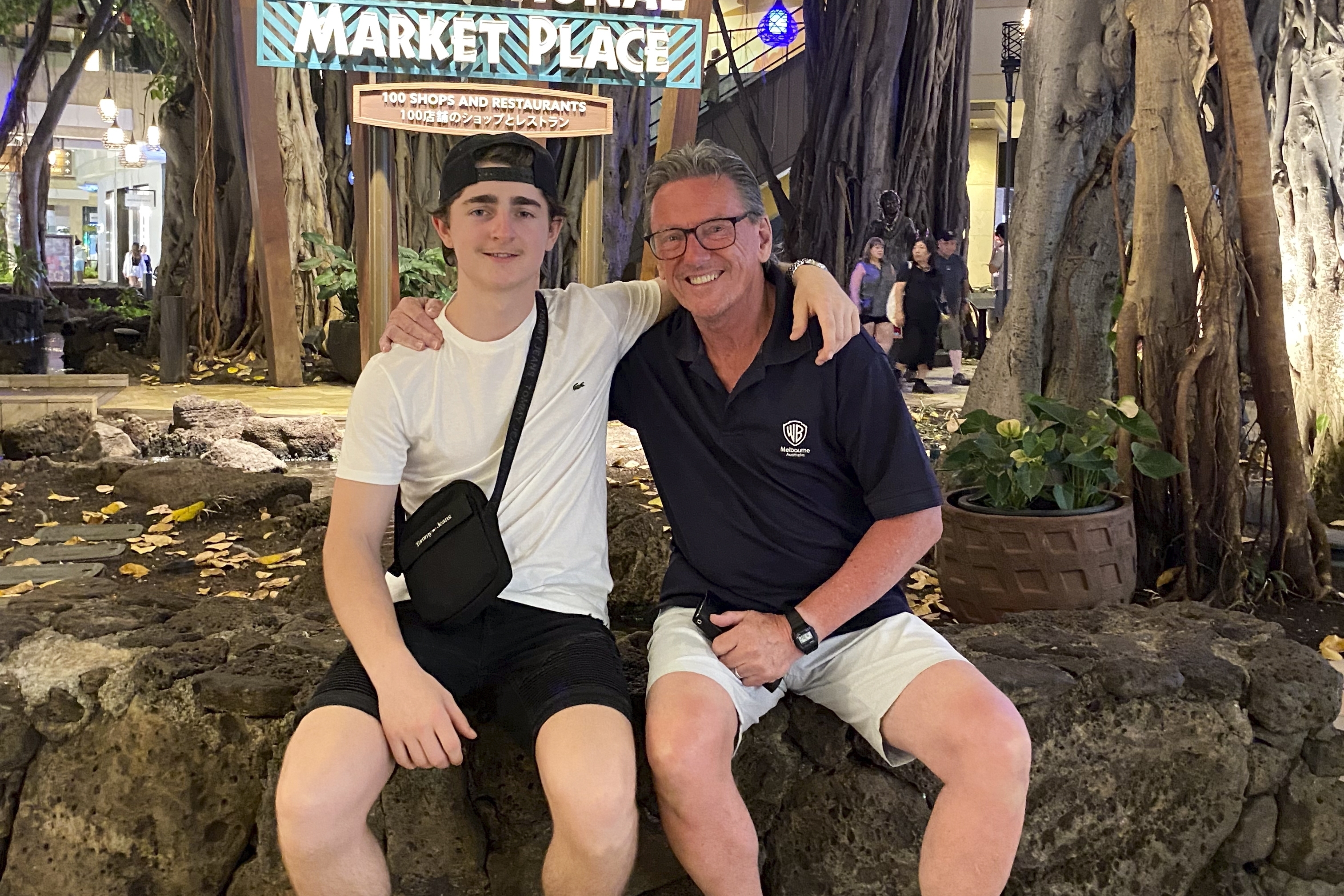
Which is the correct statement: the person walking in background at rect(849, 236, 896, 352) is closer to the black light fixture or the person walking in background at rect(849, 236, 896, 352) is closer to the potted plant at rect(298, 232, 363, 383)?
the black light fixture

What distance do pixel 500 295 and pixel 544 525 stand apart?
42 cm

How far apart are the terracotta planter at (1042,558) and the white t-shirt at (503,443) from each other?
4.97 feet

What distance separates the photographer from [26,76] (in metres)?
15.6

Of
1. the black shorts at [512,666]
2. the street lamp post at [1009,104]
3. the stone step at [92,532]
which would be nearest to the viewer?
the black shorts at [512,666]

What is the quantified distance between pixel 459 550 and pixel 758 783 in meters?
0.76

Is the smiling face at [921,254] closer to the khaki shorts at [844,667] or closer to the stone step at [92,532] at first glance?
the stone step at [92,532]

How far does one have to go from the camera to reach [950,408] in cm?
886

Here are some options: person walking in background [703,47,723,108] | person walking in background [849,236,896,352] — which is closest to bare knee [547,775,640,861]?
person walking in background [849,236,896,352]

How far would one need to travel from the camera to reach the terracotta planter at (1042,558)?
3.33m

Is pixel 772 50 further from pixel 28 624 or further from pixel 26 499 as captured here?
pixel 28 624

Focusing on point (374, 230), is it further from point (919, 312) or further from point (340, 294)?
point (919, 312)

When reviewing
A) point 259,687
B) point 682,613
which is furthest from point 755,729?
point 259,687

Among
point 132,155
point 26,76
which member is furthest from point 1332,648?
point 132,155

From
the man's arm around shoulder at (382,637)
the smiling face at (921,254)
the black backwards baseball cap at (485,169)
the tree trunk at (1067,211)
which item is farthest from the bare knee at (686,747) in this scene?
the smiling face at (921,254)
